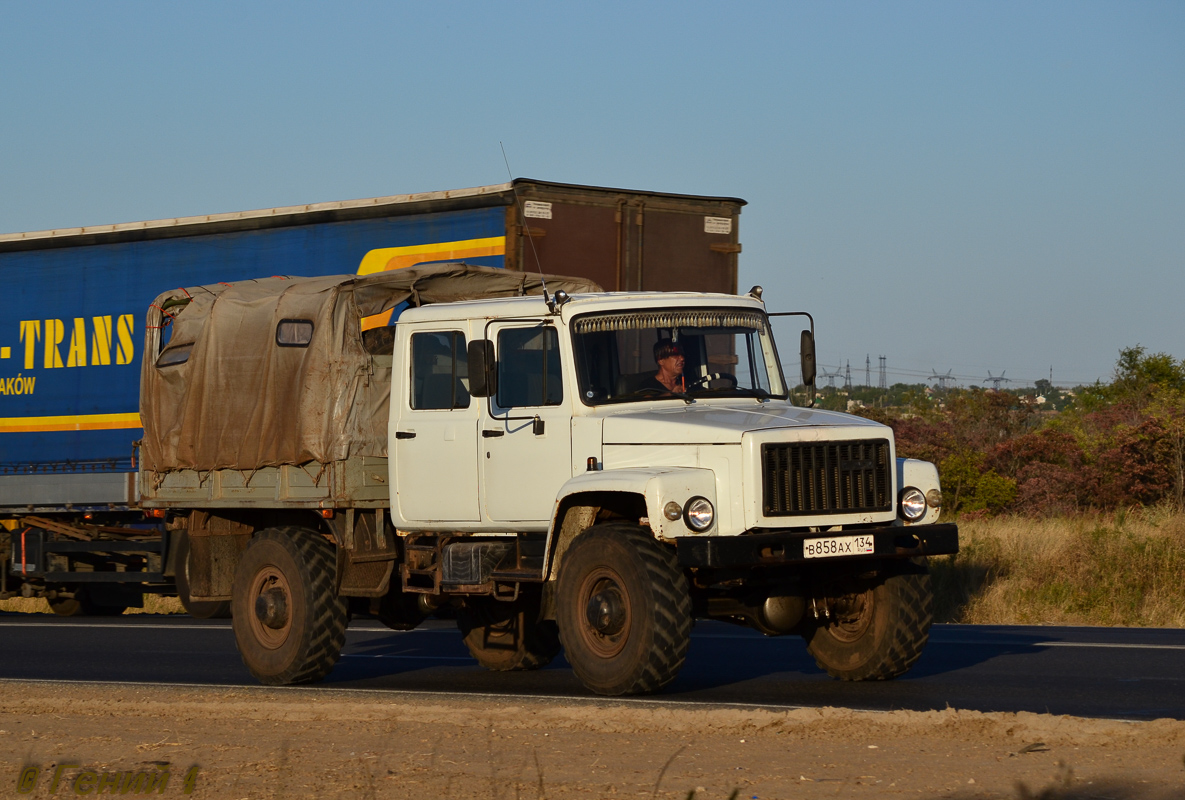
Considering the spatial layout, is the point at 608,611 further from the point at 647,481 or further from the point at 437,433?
the point at 437,433

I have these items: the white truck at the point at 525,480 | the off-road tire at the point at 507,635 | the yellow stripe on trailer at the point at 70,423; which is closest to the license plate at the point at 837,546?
the white truck at the point at 525,480

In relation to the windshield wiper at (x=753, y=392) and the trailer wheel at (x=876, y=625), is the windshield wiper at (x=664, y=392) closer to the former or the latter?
the windshield wiper at (x=753, y=392)

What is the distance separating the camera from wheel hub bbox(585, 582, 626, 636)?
1002cm

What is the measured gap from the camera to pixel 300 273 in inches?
718

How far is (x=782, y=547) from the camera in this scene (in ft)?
32.1

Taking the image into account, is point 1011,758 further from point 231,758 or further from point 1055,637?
point 1055,637

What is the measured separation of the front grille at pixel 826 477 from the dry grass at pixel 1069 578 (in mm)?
8055

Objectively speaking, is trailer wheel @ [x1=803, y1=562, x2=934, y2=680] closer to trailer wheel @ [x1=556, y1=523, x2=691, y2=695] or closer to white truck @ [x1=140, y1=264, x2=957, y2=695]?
white truck @ [x1=140, y1=264, x2=957, y2=695]

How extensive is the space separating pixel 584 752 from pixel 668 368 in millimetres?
3531

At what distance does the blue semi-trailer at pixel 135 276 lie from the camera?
1666cm

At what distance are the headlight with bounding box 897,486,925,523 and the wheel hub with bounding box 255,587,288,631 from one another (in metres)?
4.69

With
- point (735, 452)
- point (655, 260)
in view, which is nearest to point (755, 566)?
point (735, 452)

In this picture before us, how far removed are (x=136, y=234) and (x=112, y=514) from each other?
3.40m

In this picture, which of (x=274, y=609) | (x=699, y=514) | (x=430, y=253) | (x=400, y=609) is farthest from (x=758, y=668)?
(x=430, y=253)
